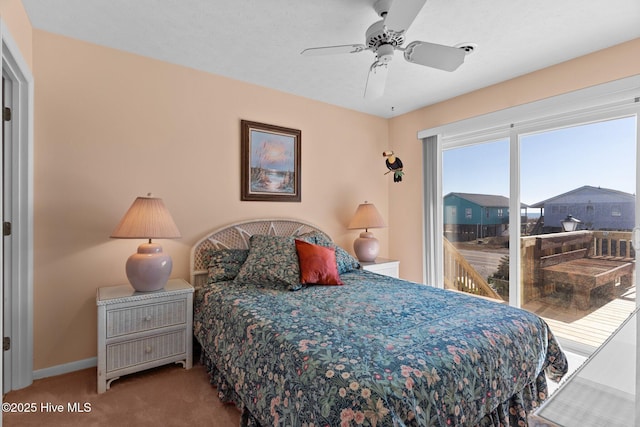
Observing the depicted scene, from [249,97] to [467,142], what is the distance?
2.40 meters

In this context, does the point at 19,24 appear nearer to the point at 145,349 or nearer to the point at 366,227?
the point at 145,349

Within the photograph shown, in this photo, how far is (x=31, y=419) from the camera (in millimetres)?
1773

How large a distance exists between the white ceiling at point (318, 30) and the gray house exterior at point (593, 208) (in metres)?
1.13

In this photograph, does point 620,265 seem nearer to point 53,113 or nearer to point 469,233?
point 469,233

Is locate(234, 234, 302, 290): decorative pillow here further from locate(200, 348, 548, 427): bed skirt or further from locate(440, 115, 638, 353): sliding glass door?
locate(440, 115, 638, 353): sliding glass door

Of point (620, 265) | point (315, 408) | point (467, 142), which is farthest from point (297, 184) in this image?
point (620, 265)

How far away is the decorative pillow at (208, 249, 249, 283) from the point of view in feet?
8.33

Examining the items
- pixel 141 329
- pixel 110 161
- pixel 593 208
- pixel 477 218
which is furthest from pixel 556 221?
pixel 110 161

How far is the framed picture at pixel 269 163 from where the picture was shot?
9.95ft

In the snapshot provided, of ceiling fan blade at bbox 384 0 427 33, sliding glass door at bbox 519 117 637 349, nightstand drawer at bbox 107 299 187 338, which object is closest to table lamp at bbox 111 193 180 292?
nightstand drawer at bbox 107 299 187 338

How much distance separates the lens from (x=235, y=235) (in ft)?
9.63

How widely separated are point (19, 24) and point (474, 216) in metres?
4.04

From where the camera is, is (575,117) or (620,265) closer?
(620,265)

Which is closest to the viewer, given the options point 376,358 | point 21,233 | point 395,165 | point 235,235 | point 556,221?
point 376,358
